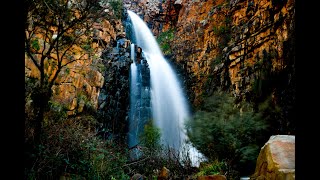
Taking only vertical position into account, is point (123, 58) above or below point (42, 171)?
above

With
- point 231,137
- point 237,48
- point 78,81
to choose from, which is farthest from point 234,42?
point 78,81

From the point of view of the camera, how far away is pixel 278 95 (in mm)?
11344

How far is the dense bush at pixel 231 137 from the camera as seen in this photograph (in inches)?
326

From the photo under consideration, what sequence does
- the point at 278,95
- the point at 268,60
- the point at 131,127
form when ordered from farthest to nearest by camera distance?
the point at 131,127, the point at 268,60, the point at 278,95

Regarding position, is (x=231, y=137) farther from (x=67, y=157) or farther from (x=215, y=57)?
(x=215, y=57)

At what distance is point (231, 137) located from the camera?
8656 mm

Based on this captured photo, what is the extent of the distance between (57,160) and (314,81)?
245 inches

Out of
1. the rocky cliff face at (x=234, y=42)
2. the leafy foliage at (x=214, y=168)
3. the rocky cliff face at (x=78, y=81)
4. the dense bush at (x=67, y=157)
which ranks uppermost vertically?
the rocky cliff face at (x=234, y=42)

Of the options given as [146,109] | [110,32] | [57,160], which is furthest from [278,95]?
[110,32]

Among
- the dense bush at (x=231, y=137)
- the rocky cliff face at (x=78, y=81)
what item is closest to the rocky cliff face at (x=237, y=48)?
the dense bush at (x=231, y=137)

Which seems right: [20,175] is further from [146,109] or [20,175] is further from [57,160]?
[146,109]

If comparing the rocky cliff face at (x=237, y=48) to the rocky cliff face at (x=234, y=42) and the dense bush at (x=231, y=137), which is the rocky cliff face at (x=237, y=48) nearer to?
the rocky cliff face at (x=234, y=42)

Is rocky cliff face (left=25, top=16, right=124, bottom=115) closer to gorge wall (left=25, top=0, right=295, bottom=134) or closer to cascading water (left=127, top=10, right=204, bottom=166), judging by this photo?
gorge wall (left=25, top=0, right=295, bottom=134)

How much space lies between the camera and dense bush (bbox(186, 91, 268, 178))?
8.28m
